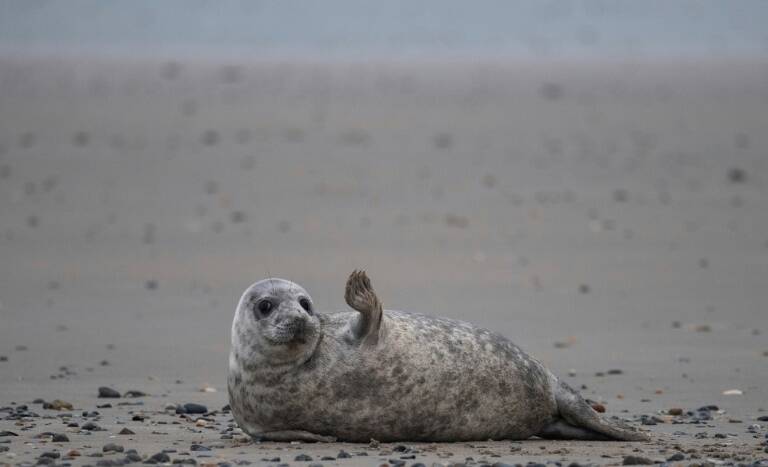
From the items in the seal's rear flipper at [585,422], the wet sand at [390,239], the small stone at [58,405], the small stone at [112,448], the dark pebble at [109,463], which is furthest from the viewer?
the wet sand at [390,239]

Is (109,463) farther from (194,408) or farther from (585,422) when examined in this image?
(585,422)

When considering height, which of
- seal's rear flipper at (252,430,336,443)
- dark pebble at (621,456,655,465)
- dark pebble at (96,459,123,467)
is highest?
seal's rear flipper at (252,430,336,443)

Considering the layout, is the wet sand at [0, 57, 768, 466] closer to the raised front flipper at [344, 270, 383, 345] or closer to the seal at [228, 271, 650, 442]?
the seal at [228, 271, 650, 442]

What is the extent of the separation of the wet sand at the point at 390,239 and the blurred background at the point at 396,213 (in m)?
0.05

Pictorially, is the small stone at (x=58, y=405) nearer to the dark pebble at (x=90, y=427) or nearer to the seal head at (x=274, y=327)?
the dark pebble at (x=90, y=427)

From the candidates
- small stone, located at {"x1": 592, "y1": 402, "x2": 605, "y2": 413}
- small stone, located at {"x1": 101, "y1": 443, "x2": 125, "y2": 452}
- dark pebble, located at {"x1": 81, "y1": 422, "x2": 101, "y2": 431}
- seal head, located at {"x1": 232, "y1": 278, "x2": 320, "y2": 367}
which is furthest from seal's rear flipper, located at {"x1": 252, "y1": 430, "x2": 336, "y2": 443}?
small stone, located at {"x1": 592, "y1": 402, "x2": 605, "y2": 413}

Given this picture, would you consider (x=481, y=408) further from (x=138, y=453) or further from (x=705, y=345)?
(x=705, y=345)

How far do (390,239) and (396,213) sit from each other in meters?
1.25

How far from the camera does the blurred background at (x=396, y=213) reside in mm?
10586

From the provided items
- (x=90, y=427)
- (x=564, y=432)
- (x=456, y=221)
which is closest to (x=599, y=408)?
(x=564, y=432)

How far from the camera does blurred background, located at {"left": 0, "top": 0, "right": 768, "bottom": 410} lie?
10.6 meters

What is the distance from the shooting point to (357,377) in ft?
22.4

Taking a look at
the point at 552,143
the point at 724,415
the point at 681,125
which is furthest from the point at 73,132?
the point at 724,415

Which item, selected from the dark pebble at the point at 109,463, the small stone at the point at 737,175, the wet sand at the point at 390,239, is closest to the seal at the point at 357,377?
the wet sand at the point at 390,239
